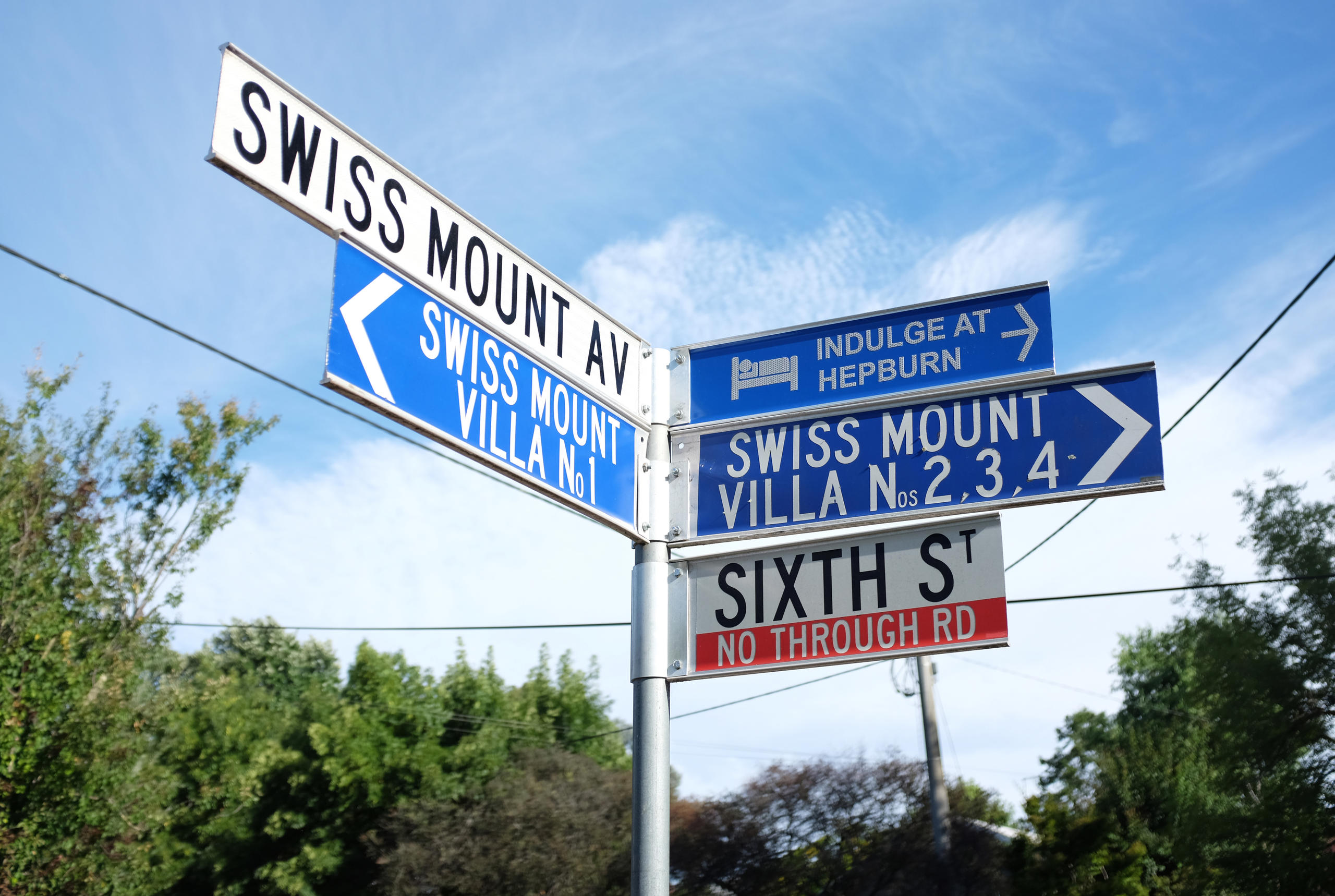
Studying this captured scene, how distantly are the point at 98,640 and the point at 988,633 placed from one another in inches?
969

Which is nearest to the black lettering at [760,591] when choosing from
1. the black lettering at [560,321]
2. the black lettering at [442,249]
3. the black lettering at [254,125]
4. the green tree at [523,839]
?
the black lettering at [560,321]

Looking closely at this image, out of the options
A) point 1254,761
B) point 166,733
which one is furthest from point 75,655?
A: point 1254,761

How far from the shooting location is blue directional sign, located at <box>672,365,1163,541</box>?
4062 mm

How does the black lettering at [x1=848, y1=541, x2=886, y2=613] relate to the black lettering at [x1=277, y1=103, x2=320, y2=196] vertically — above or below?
below

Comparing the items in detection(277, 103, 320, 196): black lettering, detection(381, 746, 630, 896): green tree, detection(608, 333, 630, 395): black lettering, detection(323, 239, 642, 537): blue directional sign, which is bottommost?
detection(381, 746, 630, 896): green tree

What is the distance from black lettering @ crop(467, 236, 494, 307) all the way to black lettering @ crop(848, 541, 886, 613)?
1.50 m

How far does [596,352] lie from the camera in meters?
4.36

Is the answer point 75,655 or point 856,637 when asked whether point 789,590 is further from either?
point 75,655

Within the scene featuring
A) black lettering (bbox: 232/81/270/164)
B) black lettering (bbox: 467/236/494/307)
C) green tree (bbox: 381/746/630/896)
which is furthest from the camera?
green tree (bbox: 381/746/630/896)

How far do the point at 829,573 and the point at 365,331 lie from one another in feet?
6.09

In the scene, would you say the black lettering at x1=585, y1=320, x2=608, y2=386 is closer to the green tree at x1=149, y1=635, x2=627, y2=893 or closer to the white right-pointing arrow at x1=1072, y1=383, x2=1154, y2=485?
the white right-pointing arrow at x1=1072, y1=383, x2=1154, y2=485

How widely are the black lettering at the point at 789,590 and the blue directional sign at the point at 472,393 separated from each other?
0.55 m

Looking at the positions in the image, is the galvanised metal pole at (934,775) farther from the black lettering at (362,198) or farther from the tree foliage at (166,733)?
the black lettering at (362,198)

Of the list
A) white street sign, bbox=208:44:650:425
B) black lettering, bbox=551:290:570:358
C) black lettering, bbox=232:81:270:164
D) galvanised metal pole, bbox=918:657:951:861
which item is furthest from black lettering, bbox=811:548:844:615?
galvanised metal pole, bbox=918:657:951:861
